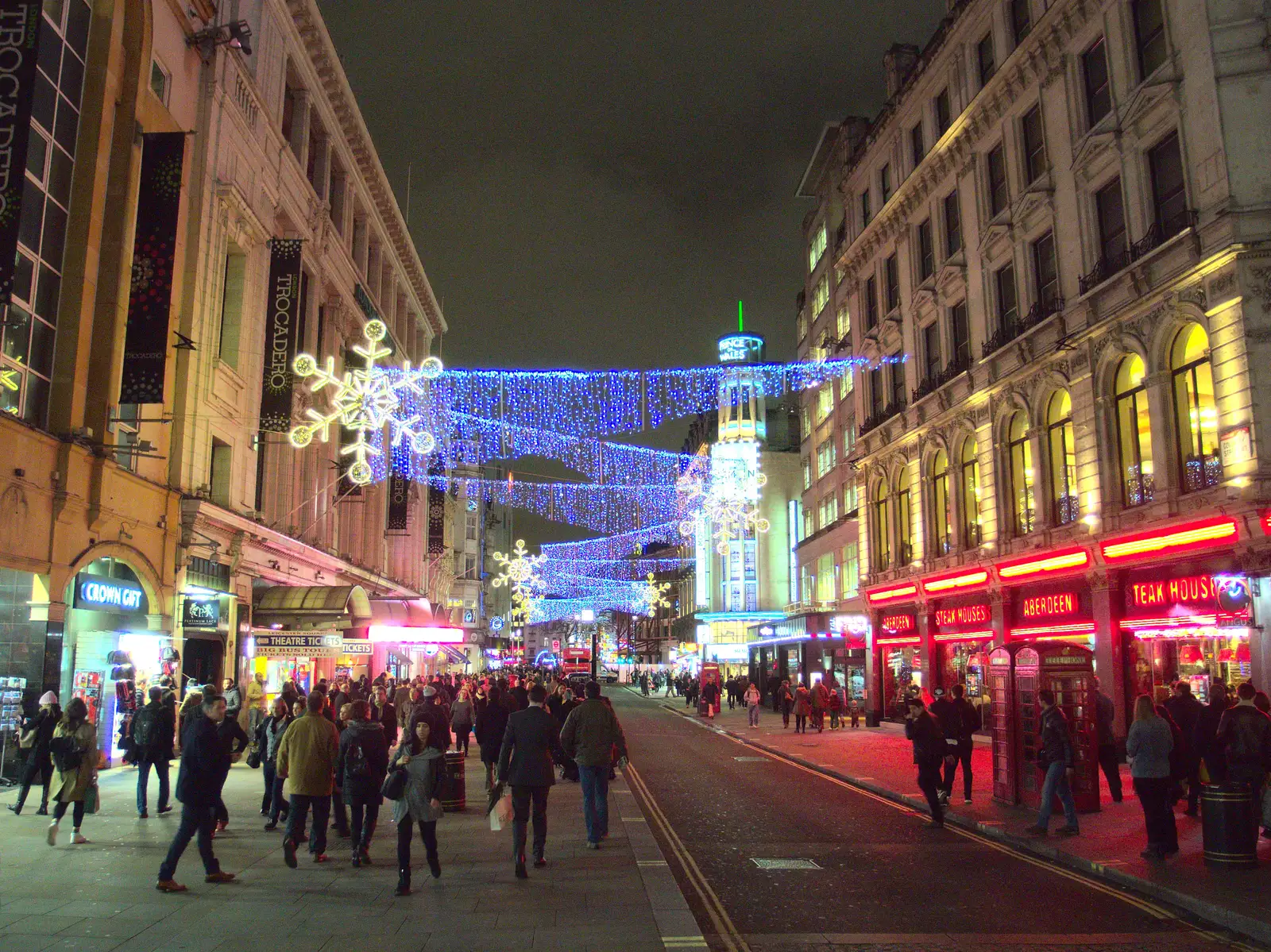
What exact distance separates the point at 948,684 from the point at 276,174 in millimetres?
25505

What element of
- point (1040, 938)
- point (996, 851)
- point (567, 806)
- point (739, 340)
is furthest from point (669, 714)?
point (739, 340)

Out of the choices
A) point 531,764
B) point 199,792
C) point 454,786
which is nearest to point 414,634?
point 454,786

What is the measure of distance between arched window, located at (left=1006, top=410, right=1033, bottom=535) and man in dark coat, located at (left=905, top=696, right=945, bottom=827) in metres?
13.8

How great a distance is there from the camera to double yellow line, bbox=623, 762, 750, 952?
7.83 metres

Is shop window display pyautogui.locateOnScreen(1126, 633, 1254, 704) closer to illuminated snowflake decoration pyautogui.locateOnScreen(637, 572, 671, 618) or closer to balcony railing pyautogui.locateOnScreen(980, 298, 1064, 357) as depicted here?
balcony railing pyautogui.locateOnScreen(980, 298, 1064, 357)

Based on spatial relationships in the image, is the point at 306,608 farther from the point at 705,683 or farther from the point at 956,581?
the point at 705,683

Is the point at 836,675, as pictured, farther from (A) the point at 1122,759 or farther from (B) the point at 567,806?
(B) the point at 567,806

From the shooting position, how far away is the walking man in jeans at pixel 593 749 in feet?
38.2

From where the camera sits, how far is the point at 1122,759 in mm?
21375

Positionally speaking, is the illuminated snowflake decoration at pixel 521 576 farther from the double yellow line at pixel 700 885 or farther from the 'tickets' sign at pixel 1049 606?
the double yellow line at pixel 700 885

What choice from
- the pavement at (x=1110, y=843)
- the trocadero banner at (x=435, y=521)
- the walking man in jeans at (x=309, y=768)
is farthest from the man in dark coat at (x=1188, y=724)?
the trocadero banner at (x=435, y=521)

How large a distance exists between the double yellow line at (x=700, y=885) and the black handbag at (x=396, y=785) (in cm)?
298

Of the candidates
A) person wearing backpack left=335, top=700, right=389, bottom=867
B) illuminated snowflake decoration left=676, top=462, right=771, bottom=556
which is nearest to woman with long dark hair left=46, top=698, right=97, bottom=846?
→ person wearing backpack left=335, top=700, right=389, bottom=867

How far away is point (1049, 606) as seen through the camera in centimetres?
2422
